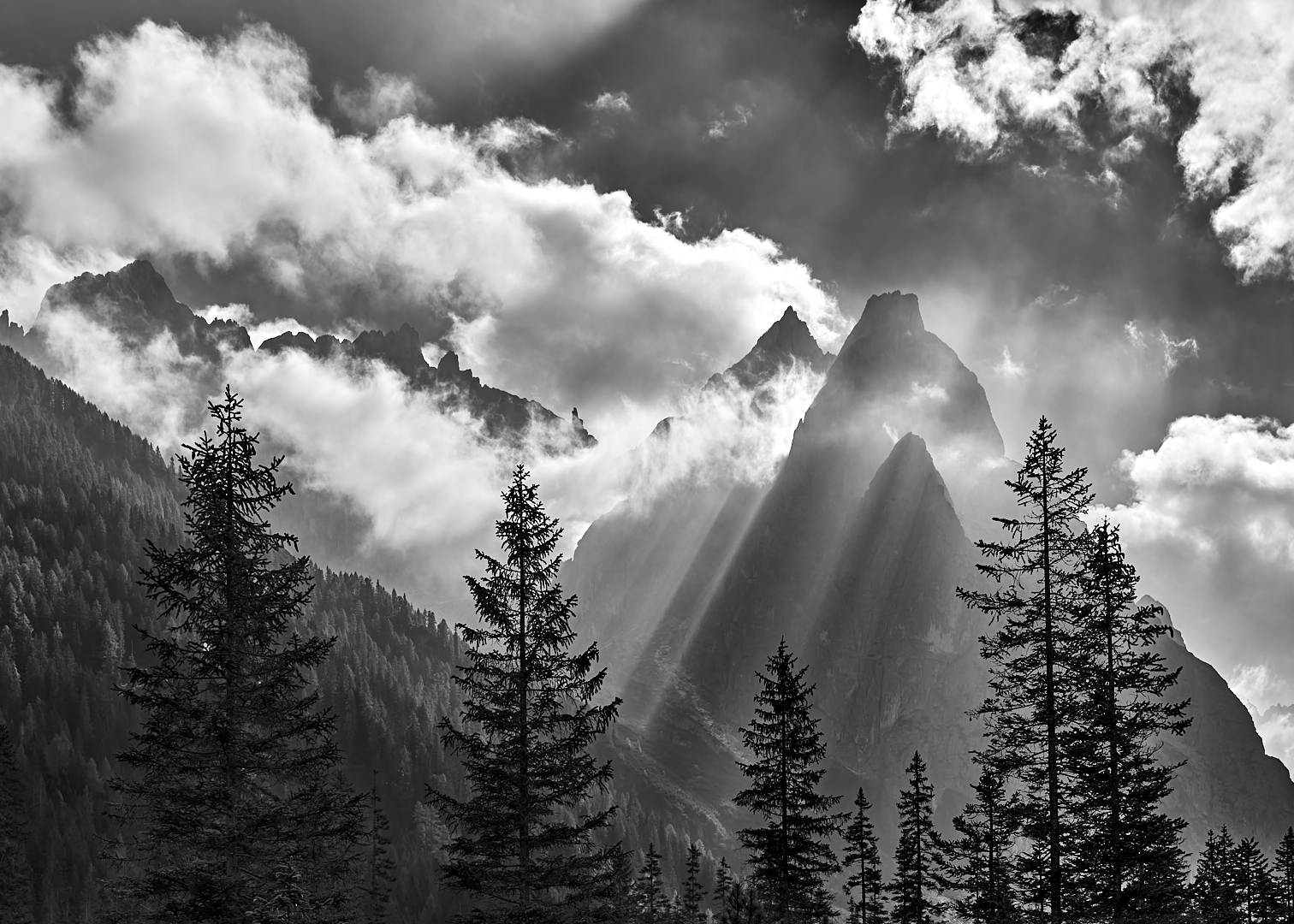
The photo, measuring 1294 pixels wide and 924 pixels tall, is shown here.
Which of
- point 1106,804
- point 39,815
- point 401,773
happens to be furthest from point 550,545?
point 401,773

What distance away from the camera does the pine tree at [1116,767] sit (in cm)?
2453

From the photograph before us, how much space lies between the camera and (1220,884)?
4547 cm

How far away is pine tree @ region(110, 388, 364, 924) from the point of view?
18.2 m

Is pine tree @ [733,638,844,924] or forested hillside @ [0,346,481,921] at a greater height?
forested hillside @ [0,346,481,921]

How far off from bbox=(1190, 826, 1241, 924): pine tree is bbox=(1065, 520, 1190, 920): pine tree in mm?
3737

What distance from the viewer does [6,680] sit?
491 feet

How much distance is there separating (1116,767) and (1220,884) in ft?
93.8

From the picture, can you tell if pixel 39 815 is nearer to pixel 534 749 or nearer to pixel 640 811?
pixel 640 811

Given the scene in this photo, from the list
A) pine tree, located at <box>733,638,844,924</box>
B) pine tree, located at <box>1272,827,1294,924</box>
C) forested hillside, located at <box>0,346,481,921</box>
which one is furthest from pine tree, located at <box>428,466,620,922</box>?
forested hillside, located at <box>0,346,481,921</box>

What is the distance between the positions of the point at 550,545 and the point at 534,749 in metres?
5.04

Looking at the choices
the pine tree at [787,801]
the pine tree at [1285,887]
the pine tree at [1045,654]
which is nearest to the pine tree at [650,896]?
the pine tree at [787,801]

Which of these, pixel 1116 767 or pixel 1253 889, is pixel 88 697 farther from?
pixel 1116 767

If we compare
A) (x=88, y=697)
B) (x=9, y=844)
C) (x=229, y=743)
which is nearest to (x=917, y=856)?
(x=229, y=743)

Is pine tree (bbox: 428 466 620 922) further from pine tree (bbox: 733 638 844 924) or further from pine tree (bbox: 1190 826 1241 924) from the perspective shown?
pine tree (bbox: 1190 826 1241 924)
